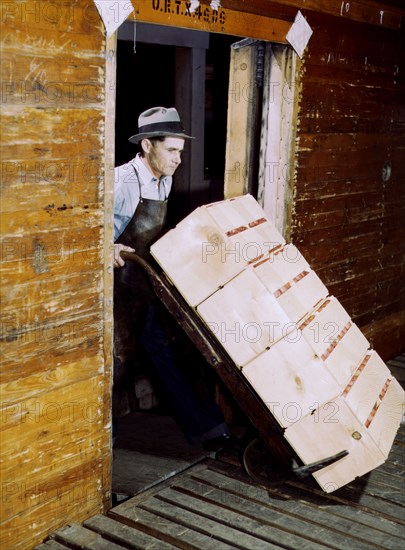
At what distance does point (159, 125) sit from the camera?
5.46 meters

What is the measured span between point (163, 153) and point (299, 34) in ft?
4.38

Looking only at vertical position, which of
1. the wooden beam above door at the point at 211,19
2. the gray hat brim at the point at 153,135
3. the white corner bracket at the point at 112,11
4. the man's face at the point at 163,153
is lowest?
the man's face at the point at 163,153

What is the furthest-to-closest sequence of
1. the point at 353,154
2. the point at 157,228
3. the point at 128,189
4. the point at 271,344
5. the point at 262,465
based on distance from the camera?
the point at 353,154
the point at 157,228
the point at 128,189
the point at 262,465
the point at 271,344

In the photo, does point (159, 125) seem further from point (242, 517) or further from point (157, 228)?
point (242, 517)

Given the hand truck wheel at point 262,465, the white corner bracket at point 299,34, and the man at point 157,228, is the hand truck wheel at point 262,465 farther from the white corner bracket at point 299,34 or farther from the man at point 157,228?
the white corner bracket at point 299,34

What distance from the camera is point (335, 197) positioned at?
6379mm

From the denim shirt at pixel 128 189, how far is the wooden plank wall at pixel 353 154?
1.17 metres

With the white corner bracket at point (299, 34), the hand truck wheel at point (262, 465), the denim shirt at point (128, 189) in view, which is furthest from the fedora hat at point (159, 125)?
the hand truck wheel at point (262, 465)

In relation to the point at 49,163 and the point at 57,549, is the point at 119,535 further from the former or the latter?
the point at 49,163

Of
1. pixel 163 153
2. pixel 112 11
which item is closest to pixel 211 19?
pixel 112 11

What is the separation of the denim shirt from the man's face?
76 mm

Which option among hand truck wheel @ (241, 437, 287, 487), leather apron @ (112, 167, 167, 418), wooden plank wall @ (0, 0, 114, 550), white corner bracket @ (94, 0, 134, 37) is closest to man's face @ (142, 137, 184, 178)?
leather apron @ (112, 167, 167, 418)

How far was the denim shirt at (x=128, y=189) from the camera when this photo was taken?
5402 millimetres

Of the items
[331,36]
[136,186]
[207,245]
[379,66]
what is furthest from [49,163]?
[379,66]
